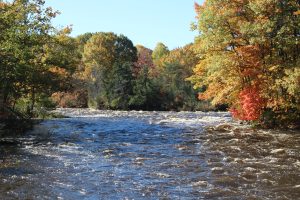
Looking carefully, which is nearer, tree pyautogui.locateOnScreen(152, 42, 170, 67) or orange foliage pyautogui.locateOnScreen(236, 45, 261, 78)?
orange foliage pyautogui.locateOnScreen(236, 45, 261, 78)

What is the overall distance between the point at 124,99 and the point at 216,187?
178 feet

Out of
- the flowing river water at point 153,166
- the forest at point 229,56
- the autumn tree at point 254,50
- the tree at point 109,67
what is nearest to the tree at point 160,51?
the tree at point 109,67

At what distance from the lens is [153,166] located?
1448 centimetres

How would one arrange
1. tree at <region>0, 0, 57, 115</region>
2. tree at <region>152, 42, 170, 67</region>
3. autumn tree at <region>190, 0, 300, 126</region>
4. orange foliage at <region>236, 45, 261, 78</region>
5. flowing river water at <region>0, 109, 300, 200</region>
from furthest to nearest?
tree at <region>152, 42, 170, 67</region>, orange foliage at <region>236, 45, 261, 78</region>, autumn tree at <region>190, 0, 300, 126</region>, tree at <region>0, 0, 57, 115</region>, flowing river water at <region>0, 109, 300, 200</region>

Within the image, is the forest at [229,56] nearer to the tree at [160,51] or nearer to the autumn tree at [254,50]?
the autumn tree at [254,50]

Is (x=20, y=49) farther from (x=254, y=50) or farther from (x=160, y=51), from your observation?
(x=160, y=51)

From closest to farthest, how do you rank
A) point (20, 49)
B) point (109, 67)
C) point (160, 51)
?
point (20, 49) → point (109, 67) → point (160, 51)

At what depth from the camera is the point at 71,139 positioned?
22.8m

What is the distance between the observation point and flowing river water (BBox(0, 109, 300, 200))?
10836 mm

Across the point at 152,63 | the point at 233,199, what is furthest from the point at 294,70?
the point at 152,63

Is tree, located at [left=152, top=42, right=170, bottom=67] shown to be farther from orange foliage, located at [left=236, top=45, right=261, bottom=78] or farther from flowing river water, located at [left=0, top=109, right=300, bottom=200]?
flowing river water, located at [left=0, top=109, right=300, bottom=200]

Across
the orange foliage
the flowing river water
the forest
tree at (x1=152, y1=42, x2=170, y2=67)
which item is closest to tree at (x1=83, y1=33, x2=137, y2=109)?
tree at (x1=152, y1=42, x2=170, y2=67)

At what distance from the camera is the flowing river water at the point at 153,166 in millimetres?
10836

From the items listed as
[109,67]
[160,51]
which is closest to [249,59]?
[109,67]
